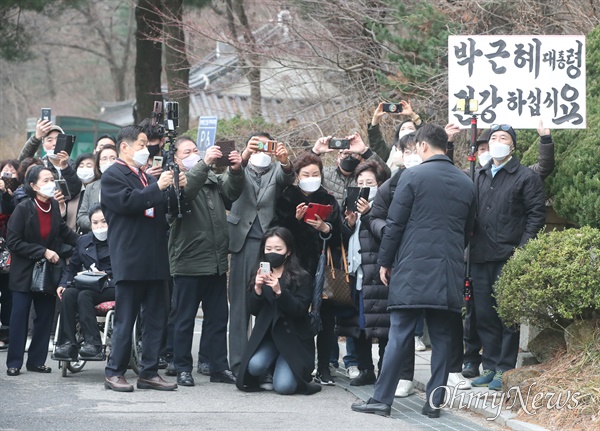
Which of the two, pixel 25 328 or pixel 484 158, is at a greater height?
pixel 484 158

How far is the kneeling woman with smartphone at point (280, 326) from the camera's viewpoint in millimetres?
8844

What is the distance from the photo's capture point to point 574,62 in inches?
368

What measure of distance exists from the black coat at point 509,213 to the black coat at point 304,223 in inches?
50.8

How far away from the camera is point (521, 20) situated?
1379cm

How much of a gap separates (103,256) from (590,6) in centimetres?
702

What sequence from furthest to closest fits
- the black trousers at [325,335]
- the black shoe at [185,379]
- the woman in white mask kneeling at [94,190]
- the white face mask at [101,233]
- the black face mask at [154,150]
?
the woman in white mask kneeling at [94,190], the black face mask at [154,150], the white face mask at [101,233], the black trousers at [325,335], the black shoe at [185,379]

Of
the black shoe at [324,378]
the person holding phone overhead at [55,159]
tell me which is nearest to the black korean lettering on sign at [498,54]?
the black shoe at [324,378]

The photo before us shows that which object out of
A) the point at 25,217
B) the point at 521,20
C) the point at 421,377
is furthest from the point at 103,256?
the point at 521,20

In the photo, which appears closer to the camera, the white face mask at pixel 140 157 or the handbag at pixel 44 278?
the white face mask at pixel 140 157

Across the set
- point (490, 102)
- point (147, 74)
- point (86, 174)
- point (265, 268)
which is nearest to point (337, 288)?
point (265, 268)

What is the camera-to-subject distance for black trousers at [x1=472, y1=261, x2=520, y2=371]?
346 inches

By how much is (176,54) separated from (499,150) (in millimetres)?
11547

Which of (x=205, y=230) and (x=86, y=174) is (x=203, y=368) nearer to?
(x=205, y=230)

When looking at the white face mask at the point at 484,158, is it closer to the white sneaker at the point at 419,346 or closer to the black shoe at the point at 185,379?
the white sneaker at the point at 419,346
